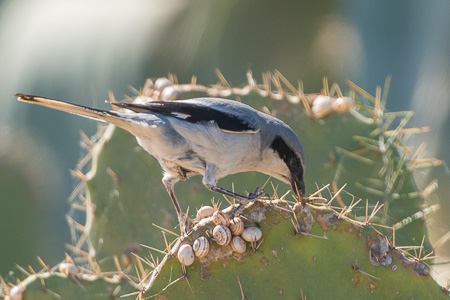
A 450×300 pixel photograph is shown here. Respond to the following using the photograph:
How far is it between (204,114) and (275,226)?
734 mm

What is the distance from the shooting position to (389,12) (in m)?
4.40

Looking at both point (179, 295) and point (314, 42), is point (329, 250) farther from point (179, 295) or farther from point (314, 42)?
point (314, 42)

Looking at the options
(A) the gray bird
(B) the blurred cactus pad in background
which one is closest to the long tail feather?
(A) the gray bird

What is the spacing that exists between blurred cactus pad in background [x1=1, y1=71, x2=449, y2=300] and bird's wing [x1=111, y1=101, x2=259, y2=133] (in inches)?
11.8

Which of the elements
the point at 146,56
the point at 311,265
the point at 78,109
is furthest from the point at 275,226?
the point at 146,56

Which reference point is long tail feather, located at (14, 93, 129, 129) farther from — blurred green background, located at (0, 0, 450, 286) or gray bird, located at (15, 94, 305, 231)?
blurred green background, located at (0, 0, 450, 286)

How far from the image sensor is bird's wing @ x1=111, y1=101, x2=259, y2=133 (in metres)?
2.34

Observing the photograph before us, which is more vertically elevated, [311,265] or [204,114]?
[204,114]

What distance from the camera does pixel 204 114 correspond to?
7.79 ft

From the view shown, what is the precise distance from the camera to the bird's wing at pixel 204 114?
2.34 m

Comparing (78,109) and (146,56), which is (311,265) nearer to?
(78,109)

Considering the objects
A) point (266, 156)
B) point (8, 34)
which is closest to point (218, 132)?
point (266, 156)

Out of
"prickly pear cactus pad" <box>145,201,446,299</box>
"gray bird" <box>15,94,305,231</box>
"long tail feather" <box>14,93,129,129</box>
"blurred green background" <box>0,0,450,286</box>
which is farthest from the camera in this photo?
"blurred green background" <box>0,0,450,286</box>

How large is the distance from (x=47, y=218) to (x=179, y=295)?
117 inches
